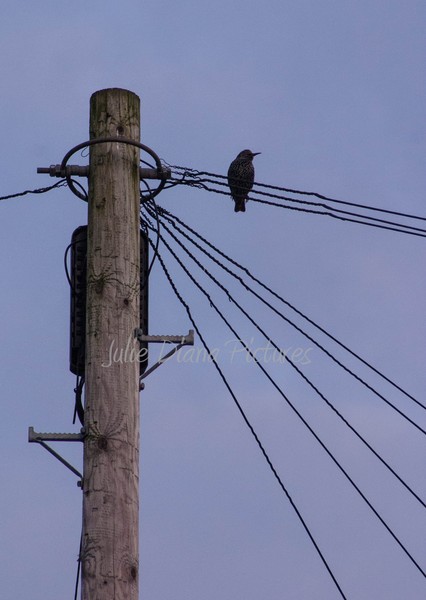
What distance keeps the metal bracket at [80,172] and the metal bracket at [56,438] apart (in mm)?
1527

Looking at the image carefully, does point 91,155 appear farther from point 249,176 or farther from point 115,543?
point 249,176

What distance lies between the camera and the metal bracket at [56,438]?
254 inches

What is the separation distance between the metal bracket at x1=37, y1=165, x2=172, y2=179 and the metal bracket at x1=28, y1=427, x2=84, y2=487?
1527 millimetres

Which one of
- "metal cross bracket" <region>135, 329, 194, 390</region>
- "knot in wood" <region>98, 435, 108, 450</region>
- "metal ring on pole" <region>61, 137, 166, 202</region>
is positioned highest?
"metal ring on pole" <region>61, 137, 166, 202</region>

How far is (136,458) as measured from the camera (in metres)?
6.37

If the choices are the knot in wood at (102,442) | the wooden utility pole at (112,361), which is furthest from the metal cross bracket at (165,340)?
the knot in wood at (102,442)

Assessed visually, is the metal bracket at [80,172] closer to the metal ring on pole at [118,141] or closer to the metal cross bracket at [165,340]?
the metal ring on pole at [118,141]

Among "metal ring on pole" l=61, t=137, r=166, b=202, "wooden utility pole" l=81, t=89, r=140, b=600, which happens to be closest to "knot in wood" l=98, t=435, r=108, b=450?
"wooden utility pole" l=81, t=89, r=140, b=600

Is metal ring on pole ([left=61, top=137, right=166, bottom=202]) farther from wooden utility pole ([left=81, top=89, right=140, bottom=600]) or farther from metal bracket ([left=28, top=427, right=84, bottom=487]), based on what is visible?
metal bracket ([left=28, top=427, right=84, bottom=487])

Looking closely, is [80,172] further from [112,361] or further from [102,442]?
[102,442]

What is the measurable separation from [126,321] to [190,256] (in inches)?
56.2

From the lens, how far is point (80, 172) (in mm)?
7176

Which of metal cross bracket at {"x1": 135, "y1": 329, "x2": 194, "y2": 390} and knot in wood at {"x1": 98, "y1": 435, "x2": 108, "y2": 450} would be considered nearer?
knot in wood at {"x1": 98, "y1": 435, "x2": 108, "y2": 450}

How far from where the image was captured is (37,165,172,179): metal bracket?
7180 mm
